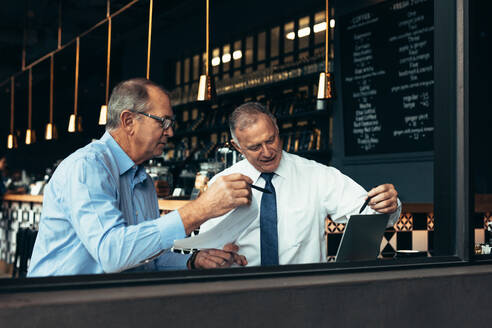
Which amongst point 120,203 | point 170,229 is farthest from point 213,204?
point 120,203

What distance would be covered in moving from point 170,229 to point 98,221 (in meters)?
0.19

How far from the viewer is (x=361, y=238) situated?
1.96 meters

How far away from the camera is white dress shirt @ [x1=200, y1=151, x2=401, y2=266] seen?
2.46 meters

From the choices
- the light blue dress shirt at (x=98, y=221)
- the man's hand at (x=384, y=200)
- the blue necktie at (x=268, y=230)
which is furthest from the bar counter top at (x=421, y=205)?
the light blue dress shirt at (x=98, y=221)

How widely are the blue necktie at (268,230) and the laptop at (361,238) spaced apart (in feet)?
1.69

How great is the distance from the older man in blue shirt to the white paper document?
3.1 inches

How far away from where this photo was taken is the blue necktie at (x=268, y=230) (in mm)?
2434

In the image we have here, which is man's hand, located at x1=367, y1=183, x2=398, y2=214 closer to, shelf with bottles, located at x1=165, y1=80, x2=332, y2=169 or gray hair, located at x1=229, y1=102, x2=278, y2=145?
gray hair, located at x1=229, y1=102, x2=278, y2=145

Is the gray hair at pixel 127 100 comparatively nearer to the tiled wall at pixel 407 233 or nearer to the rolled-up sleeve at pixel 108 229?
the rolled-up sleeve at pixel 108 229

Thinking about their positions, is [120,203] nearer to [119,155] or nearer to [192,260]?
[119,155]

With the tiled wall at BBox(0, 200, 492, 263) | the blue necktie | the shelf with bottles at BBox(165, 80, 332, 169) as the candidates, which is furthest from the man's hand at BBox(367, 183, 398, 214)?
the shelf with bottles at BBox(165, 80, 332, 169)

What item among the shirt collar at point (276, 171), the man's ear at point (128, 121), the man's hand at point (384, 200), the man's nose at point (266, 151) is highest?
the man's ear at point (128, 121)

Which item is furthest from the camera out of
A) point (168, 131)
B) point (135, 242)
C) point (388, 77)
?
point (388, 77)

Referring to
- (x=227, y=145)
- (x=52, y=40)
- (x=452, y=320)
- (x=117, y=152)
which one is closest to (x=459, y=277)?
(x=452, y=320)
